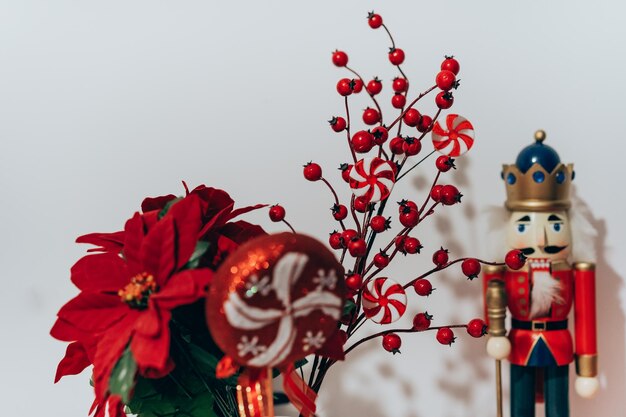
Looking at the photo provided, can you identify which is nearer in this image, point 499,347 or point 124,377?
point 124,377

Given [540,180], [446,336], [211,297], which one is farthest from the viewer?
[540,180]

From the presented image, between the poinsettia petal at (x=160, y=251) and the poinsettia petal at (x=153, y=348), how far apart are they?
0.15 ft

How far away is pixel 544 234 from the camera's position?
832mm

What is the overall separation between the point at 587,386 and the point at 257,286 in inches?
21.9

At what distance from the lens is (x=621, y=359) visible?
93 cm

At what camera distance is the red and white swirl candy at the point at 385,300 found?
713 millimetres

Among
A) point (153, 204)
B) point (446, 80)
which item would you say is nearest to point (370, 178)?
point (446, 80)

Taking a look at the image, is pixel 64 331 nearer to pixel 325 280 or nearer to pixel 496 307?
pixel 325 280

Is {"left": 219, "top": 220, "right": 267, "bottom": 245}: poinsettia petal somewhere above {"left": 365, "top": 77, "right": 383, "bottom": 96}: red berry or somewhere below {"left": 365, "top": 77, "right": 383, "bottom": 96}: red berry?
below

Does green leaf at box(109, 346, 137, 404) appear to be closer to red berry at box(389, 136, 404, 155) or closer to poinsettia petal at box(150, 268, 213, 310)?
poinsettia petal at box(150, 268, 213, 310)

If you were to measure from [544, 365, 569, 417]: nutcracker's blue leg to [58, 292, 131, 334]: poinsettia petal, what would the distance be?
59cm

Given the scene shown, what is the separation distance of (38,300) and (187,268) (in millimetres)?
457

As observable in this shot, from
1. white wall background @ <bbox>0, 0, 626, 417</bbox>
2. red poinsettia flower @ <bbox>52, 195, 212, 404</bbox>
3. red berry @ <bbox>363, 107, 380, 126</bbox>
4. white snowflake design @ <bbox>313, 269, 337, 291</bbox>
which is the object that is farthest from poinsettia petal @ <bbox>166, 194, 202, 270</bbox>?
white wall background @ <bbox>0, 0, 626, 417</bbox>

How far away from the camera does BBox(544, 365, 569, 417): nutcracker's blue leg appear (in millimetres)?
862
